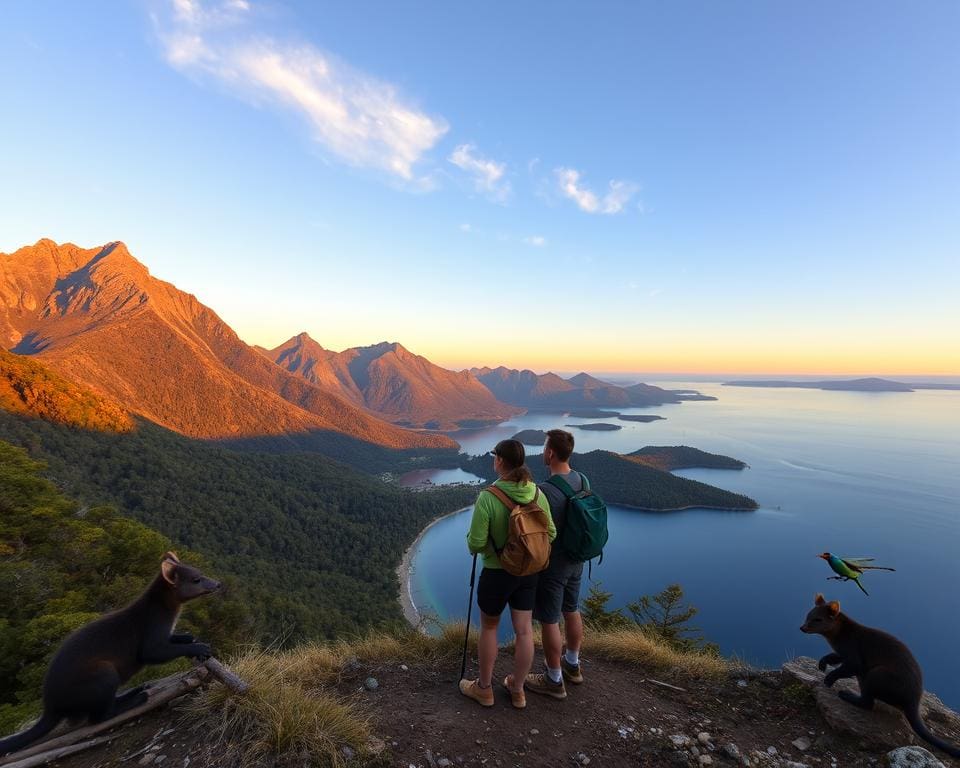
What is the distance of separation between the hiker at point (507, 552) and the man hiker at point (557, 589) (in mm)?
181

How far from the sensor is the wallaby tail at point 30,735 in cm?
229

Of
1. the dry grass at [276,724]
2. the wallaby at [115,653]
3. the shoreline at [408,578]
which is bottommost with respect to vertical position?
the shoreline at [408,578]

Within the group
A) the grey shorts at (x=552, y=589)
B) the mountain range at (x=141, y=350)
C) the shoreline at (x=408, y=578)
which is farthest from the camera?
the mountain range at (x=141, y=350)

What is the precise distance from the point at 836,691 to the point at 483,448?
159 m

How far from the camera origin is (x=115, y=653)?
2.65 metres

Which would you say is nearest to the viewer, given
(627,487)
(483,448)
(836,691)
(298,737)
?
(298,737)

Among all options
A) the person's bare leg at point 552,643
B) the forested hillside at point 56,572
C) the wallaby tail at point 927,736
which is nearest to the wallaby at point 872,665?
the wallaby tail at point 927,736

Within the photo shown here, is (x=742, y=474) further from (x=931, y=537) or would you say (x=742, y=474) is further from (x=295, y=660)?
(x=295, y=660)

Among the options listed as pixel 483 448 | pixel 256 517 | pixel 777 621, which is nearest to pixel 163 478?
pixel 256 517

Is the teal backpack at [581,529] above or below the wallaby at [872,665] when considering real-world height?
above

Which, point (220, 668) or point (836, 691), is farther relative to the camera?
point (836, 691)

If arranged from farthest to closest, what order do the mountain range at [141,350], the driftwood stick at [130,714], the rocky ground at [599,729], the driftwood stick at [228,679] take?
the mountain range at [141,350] < the driftwood stick at [228,679] < the rocky ground at [599,729] < the driftwood stick at [130,714]

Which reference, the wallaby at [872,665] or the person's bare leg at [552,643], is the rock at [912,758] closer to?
the wallaby at [872,665]

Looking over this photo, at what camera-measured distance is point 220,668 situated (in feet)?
9.19
